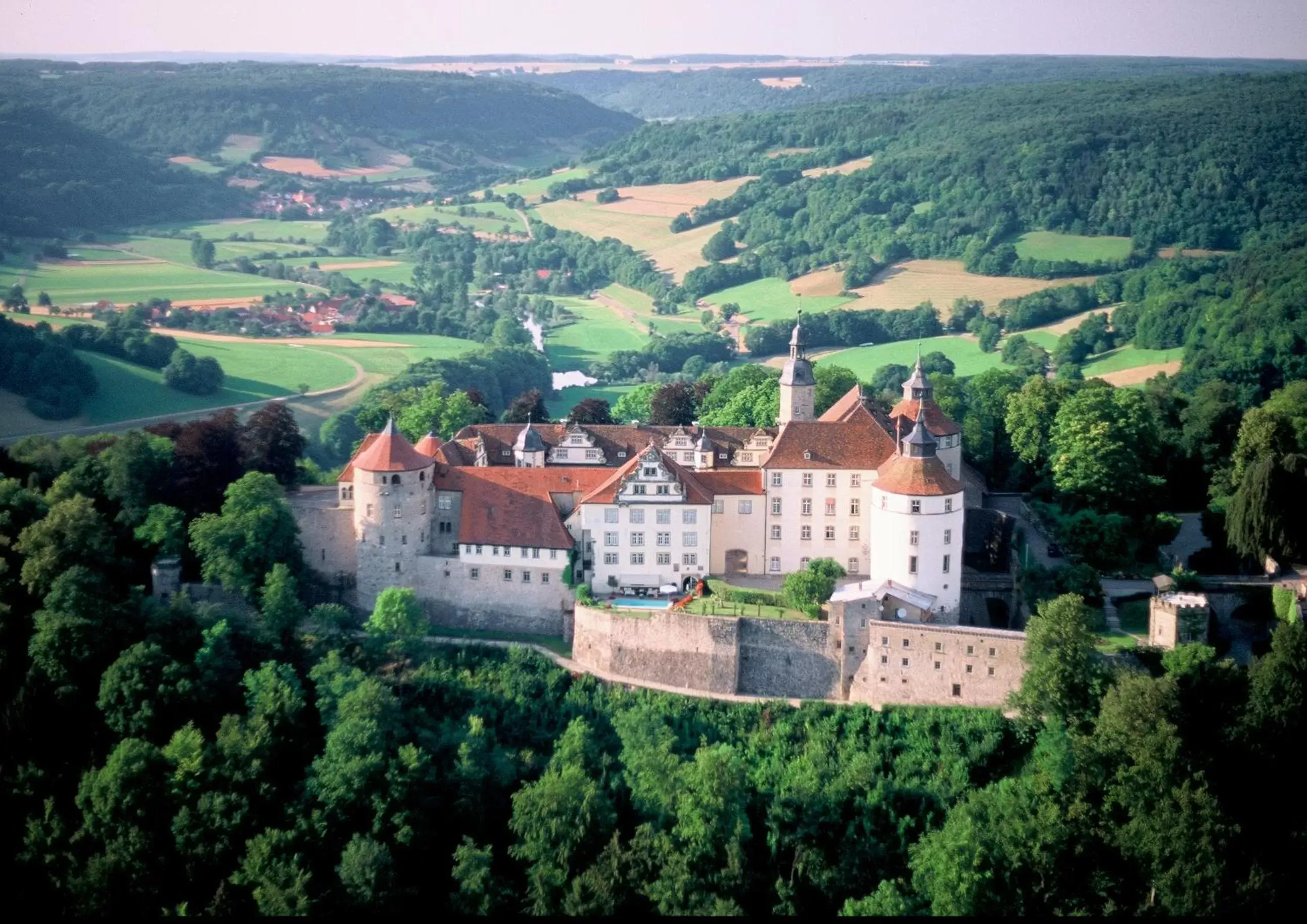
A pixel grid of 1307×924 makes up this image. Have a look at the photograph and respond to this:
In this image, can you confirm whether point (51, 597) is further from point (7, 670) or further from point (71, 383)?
point (71, 383)

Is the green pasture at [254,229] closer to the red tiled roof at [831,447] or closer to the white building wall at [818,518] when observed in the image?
the red tiled roof at [831,447]

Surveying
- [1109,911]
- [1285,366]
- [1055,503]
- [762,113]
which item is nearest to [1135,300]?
[1285,366]

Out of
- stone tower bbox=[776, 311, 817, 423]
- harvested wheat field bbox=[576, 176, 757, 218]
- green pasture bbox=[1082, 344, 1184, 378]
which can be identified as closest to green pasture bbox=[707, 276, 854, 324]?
green pasture bbox=[1082, 344, 1184, 378]

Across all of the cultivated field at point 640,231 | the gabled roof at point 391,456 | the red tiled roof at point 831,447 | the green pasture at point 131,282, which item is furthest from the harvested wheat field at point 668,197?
the gabled roof at point 391,456

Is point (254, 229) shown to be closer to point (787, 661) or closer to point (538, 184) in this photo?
point (538, 184)

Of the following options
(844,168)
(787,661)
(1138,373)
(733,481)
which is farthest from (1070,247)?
(787,661)

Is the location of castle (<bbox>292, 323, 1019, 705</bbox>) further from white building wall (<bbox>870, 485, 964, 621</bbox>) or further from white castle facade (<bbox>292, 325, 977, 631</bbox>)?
white building wall (<bbox>870, 485, 964, 621</bbox>)

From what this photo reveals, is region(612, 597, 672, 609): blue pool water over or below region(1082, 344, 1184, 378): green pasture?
below
